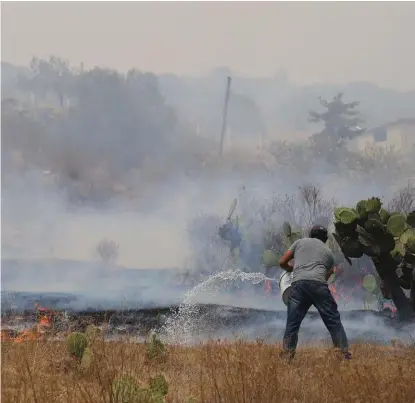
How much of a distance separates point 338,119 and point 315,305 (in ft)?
12.4

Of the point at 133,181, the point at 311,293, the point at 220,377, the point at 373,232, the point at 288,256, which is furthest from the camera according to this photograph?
the point at 133,181

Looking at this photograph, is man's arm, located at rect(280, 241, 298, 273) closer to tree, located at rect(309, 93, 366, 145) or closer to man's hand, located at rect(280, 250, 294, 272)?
man's hand, located at rect(280, 250, 294, 272)

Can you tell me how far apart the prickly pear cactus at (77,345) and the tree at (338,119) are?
4351 mm

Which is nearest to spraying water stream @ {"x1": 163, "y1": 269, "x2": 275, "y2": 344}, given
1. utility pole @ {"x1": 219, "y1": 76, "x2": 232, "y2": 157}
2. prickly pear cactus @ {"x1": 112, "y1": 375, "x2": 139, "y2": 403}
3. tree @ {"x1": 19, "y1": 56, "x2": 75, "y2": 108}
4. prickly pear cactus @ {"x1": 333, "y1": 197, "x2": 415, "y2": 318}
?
utility pole @ {"x1": 219, "y1": 76, "x2": 232, "y2": 157}

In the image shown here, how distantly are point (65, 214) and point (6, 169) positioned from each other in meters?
0.87

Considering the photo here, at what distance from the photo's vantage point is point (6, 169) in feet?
27.2

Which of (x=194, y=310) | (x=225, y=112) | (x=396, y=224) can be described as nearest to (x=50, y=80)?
(x=225, y=112)

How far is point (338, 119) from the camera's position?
8359mm

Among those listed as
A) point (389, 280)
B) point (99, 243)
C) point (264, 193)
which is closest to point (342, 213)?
point (389, 280)

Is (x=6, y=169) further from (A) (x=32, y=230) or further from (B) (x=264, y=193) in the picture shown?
(B) (x=264, y=193)

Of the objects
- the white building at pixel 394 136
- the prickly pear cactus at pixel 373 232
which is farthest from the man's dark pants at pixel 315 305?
the white building at pixel 394 136

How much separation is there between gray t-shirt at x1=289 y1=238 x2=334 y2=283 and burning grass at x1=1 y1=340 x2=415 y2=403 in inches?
21.6

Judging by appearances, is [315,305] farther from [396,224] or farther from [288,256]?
[396,224]

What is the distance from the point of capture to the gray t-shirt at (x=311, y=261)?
Answer: 5.09 m
